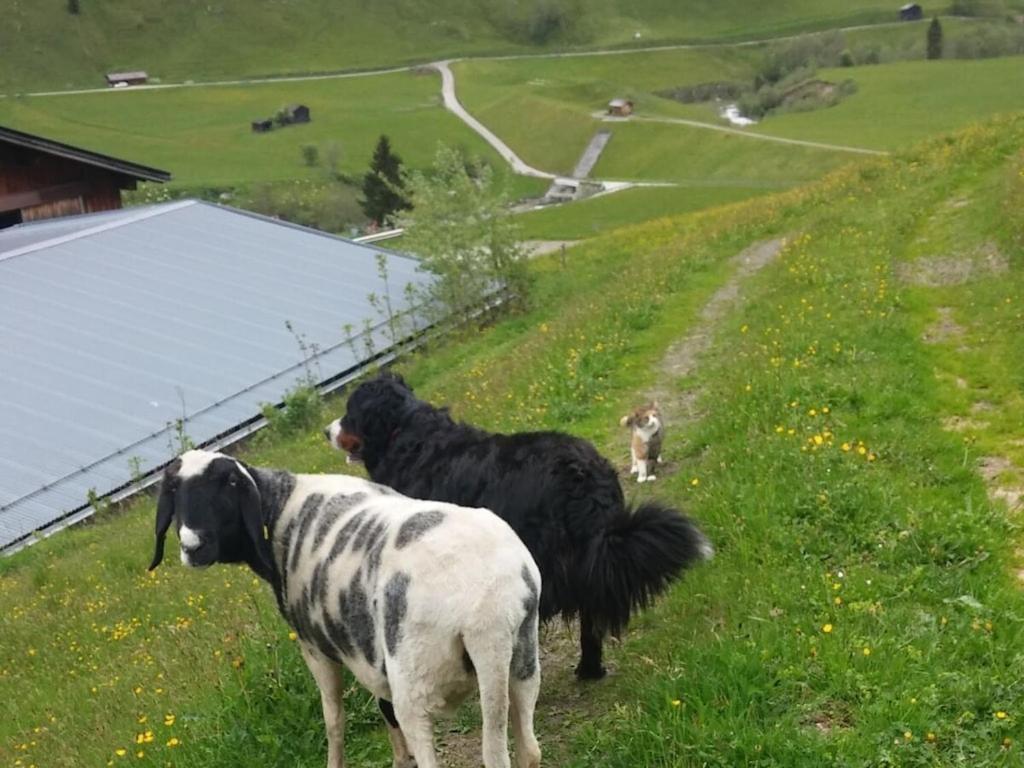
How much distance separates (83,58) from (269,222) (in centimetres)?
16310

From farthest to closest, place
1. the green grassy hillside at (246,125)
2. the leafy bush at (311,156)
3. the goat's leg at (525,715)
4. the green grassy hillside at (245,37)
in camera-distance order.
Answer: the green grassy hillside at (245,37), the green grassy hillside at (246,125), the leafy bush at (311,156), the goat's leg at (525,715)

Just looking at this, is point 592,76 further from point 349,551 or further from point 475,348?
point 349,551

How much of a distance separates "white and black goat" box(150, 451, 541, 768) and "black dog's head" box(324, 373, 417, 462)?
175 centimetres

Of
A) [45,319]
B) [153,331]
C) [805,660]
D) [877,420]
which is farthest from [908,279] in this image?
[45,319]

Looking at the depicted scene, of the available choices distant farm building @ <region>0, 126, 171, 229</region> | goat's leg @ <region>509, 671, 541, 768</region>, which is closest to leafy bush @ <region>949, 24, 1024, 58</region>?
distant farm building @ <region>0, 126, 171, 229</region>

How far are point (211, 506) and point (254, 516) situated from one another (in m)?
0.27

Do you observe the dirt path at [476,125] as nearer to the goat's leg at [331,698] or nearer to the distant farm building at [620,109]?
the distant farm building at [620,109]

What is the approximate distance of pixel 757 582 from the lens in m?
6.85

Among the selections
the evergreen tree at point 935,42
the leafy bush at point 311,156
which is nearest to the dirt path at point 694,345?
the leafy bush at point 311,156

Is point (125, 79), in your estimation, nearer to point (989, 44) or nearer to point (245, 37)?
point (245, 37)

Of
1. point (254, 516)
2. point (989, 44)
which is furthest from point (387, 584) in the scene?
point (989, 44)

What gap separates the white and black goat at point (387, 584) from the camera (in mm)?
4613

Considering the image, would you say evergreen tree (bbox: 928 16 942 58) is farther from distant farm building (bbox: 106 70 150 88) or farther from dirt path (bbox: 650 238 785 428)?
dirt path (bbox: 650 238 785 428)

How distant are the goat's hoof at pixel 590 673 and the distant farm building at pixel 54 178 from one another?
104 feet
